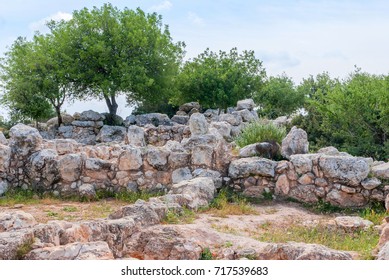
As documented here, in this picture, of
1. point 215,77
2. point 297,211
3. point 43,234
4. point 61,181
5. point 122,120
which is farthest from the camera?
point 215,77

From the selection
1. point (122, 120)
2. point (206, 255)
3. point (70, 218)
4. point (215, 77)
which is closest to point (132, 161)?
point (70, 218)

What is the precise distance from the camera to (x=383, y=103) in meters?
20.5

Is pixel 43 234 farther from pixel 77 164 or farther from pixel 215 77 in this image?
pixel 215 77

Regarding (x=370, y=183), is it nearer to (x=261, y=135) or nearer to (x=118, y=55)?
(x=261, y=135)

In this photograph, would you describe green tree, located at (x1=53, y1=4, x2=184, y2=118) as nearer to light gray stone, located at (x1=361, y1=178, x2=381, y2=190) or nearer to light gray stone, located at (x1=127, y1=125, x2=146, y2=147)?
light gray stone, located at (x1=127, y1=125, x2=146, y2=147)

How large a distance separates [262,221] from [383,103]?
1174 cm

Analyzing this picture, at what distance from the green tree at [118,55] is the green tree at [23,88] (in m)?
2.41

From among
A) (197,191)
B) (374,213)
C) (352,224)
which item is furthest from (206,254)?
(374,213)

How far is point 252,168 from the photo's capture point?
498 inches

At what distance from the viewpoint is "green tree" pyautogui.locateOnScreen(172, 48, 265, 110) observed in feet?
127

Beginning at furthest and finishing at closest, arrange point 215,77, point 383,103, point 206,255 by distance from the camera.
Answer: point 215,77 → point 383,103 → point 206,255

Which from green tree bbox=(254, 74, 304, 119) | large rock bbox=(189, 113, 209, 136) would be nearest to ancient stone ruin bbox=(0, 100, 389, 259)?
large rock bbox=(189, 113, 209, 136)

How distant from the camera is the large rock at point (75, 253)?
19.5ft

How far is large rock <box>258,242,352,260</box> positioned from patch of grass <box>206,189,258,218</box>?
3.77 meters
